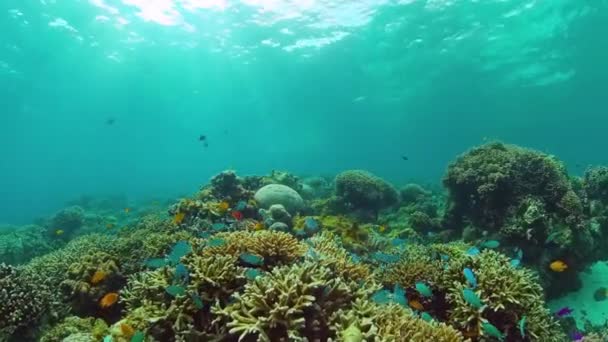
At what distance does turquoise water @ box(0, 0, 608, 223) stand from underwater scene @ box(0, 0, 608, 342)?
0.28 meters

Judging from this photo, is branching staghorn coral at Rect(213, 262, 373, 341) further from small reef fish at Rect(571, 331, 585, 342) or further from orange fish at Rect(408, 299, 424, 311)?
small reef fish at Rect(571, 331, 585, 342)

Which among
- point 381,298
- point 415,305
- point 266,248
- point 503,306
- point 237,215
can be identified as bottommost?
point 415,305

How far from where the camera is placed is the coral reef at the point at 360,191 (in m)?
14.5

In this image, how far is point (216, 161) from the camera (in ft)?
566

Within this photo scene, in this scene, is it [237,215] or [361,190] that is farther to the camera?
[361,190]

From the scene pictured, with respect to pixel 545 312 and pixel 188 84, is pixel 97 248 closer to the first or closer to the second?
pixel 545 312

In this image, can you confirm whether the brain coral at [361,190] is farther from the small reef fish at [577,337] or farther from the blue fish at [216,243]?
the blue fish at [216,243]

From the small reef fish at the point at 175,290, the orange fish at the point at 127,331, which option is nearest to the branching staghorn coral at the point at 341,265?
the small reef fish at the point at 175,290

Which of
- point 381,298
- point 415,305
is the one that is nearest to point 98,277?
point 381,298

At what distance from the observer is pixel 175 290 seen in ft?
14.0

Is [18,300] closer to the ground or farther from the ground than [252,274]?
closer to the ground

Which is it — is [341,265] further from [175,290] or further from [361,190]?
[361,190]

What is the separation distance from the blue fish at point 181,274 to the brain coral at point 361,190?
1039cm

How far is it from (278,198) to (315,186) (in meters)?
9.96
